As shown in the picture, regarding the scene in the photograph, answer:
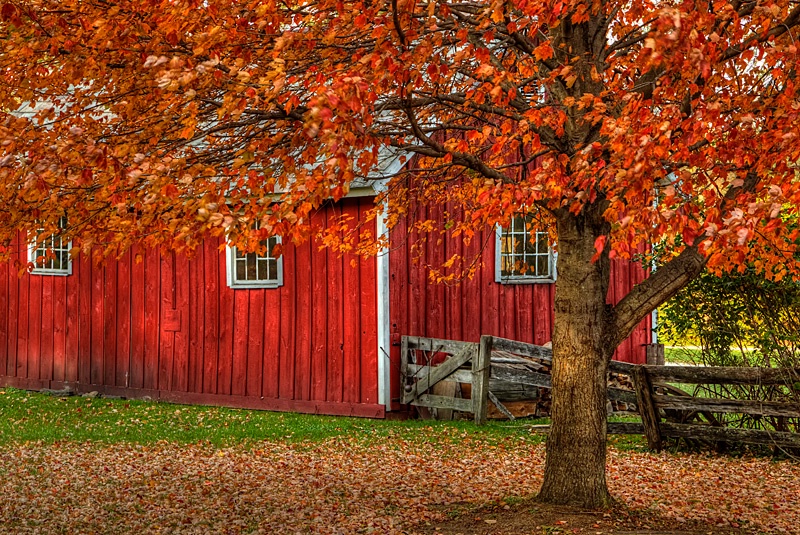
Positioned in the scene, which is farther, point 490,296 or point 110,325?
point 110,325

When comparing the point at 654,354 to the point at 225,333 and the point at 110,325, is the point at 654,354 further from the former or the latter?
the point at 110,325

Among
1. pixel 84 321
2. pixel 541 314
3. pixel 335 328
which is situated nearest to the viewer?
pixel 335 328

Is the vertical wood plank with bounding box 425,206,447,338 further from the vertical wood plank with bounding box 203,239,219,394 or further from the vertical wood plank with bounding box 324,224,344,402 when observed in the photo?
the vertical wood plank with bounding box 203,239,219,394

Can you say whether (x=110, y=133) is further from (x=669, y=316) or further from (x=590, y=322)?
(x=669, y=316)

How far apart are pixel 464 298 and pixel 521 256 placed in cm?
131

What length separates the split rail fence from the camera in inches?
413

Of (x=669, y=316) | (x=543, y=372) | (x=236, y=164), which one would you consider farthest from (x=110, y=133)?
(x=543, y=372)

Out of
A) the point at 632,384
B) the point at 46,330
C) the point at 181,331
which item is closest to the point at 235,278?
the point at 181,331

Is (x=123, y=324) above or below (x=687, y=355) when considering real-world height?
above

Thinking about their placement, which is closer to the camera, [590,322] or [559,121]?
[559,121]

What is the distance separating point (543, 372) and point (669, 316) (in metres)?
3.32

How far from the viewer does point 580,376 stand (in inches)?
315

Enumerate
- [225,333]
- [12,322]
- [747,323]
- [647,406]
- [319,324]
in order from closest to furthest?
[747,323], [647,406], [319,324], [225,333], [12,322]

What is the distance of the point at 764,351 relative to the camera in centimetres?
1052
